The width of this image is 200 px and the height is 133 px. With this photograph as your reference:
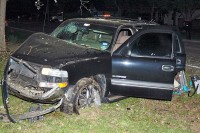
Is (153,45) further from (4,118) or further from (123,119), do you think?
(4,118)

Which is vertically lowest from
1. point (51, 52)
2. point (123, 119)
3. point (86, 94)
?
point (123, 119)

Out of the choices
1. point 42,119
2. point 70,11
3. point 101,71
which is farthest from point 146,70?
point 70,11

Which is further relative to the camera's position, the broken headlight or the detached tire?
the detached tire

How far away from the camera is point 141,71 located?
612 cm

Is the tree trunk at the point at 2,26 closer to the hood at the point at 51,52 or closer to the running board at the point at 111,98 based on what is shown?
the hood at the point at 51,52

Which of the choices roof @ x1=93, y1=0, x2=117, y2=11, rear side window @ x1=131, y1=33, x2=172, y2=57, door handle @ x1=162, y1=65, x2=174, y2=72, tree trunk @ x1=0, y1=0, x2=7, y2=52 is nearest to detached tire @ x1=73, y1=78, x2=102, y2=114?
rear side window @ x1=131, y1=33, x2=172, y2=57

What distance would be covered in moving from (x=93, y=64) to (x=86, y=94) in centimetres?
58

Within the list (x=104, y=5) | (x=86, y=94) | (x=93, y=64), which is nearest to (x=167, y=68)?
(x=93, y=64)

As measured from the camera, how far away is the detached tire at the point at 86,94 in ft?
18.4

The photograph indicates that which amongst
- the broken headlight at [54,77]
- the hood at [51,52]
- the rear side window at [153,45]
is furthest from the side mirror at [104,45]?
the broken headlight at [54,77]

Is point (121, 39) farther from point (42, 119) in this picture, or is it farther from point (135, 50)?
point (42, 119)

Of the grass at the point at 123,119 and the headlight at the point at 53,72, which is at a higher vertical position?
the headlight at the point at 53,72

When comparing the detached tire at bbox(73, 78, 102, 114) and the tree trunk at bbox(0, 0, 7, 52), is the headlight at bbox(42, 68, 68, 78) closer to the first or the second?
the detached tire at bbox(73, 78, 102, 114)

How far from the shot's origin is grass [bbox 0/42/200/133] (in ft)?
17.0
